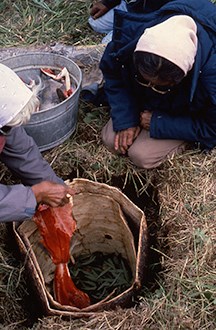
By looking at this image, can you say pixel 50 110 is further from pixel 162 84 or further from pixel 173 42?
pixel 173 42

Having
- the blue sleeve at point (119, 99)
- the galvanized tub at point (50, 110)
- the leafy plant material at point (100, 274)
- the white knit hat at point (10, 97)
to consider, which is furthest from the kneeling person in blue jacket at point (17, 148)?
the leafy plant material at point (100, 274)

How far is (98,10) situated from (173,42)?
1531 mm

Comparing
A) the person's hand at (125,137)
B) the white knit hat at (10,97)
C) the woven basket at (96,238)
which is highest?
the white knit hat at (10,97)

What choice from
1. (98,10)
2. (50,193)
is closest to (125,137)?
(50,193)

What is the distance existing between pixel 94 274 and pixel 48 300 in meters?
0.68

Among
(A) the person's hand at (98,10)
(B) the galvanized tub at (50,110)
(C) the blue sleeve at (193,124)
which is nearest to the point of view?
(C) the blue sleeve at (193,124)

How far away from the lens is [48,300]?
253 cm

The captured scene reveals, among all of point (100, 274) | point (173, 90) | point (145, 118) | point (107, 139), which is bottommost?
point (100, 274)

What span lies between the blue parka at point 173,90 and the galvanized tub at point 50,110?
241mm

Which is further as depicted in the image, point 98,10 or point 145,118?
point 98,10

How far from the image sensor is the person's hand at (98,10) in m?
3.71

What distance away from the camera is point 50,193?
8.01 ft

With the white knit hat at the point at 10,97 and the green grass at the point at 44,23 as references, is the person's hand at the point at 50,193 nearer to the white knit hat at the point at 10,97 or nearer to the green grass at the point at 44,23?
the white knit hat at the point at 10,97

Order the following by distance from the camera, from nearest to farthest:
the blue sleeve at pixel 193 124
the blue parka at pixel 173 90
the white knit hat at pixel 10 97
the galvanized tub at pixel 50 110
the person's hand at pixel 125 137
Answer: the white knit hat at pixel 10 97 → the blue parka at pixel 173 90 → the blue sleeve at pixel 193 124 → the galvanized tub at pixel 50 110 → the person's hand at pixel 125 137
